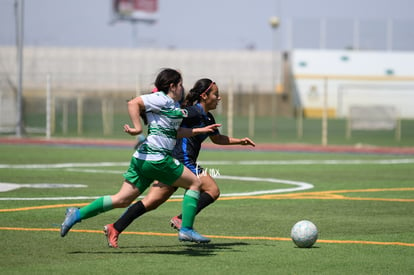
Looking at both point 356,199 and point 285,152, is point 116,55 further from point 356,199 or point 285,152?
point 356,199

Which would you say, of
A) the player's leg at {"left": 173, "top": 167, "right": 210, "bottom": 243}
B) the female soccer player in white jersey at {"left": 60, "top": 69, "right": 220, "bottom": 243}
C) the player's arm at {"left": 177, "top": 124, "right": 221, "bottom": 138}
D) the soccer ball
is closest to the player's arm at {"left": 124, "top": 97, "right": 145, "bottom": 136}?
the female soccer player in white jersey at {"left": 60, "top": 69, "right": 220, "bottom": 243}

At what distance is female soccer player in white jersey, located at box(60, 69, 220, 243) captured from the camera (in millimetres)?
9969

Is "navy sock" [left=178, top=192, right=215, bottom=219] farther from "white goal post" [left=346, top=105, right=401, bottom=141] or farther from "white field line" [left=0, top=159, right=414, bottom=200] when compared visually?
"white goal post" [left=346, top=105, right=401, bottom=141]

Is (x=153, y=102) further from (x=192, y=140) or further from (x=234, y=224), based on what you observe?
(x=234, y=224)

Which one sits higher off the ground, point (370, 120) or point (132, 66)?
point (132, 66)

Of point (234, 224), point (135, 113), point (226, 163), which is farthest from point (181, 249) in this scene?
point (226, 163)

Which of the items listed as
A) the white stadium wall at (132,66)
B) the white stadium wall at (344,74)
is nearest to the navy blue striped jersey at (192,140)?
the white stadium wall at (132,66)

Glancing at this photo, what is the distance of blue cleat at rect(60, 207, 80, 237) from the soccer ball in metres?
2.47

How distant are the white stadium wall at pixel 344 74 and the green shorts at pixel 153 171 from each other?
56.8 m

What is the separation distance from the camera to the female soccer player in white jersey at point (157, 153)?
997 centimetres

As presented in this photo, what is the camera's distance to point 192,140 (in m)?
11.1

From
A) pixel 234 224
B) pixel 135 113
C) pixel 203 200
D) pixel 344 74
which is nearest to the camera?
pixel 135 113

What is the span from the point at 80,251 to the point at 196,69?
6409cm

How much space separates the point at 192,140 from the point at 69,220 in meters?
1.91
